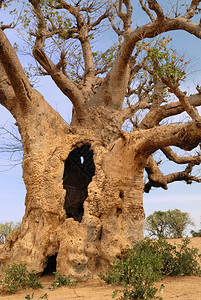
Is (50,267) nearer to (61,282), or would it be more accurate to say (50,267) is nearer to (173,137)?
(61,282)

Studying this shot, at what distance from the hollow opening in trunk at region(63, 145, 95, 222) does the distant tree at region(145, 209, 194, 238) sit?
369 inches

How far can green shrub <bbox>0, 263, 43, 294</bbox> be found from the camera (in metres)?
5.49

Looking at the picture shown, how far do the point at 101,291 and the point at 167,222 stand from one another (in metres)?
13.2

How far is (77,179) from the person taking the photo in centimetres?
944

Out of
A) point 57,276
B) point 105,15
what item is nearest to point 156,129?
point 57,276

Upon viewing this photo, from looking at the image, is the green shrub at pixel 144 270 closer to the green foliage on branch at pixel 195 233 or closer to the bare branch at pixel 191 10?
the bare branch at pixel 191 10

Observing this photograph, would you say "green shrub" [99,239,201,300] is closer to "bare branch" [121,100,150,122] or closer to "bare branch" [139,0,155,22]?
"bare branch" [121,100,150,122]

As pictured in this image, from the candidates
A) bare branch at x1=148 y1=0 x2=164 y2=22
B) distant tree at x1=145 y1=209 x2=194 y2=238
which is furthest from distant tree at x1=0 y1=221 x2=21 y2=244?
bare branch at x1=148 y1=0 x2=164 y2=22

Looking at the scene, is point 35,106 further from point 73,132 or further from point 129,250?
point 129,250

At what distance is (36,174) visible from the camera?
6863 mm

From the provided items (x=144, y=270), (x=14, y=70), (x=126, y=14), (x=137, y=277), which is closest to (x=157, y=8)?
(x=126, y=14)

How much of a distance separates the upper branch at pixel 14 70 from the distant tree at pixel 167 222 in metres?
12.7

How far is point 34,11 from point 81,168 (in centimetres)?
495

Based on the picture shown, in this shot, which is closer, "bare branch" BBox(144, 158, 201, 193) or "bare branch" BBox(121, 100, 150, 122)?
"bare branch" BBox(121, 100, 150, 122)
